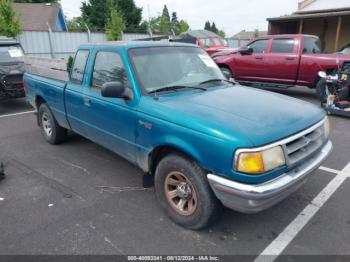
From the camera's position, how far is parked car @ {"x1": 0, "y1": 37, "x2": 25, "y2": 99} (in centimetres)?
802

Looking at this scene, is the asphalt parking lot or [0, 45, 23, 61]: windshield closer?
the asphalt parking lot

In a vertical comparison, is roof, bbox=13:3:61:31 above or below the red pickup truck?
above

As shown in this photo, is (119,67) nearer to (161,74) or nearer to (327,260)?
(161,74)

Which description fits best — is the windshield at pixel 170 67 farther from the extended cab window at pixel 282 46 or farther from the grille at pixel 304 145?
the extended cab window at pixel 282 46

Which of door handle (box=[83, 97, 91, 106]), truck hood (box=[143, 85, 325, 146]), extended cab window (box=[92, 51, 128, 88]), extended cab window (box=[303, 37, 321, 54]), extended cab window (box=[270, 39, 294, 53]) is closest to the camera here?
truck hood (box=[143, 85, 325, 146])

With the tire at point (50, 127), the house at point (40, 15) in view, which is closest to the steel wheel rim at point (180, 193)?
the tire at point (50, 127)

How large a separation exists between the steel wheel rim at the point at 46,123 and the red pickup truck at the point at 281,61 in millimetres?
6638

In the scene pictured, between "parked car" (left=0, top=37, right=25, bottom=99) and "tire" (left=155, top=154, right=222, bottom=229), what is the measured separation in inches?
257

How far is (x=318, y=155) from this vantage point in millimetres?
3195

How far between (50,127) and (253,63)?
6797mm

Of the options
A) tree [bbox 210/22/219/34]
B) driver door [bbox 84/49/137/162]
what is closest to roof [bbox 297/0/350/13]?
driver door [bbox 84/49/137/162]

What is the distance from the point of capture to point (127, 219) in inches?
130

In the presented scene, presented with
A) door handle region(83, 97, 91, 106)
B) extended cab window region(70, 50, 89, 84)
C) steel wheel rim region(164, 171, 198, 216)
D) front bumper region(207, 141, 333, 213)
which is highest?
extended cab window region(70, 50, 89, 84)

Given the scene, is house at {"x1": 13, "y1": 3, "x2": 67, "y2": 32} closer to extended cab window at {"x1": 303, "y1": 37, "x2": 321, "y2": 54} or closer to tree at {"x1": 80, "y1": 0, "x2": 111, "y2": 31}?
tree at {"x1": 80, "y1": 0, "x2": 111, "y2": 31}
